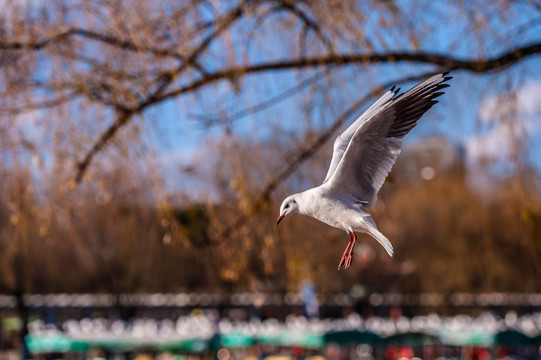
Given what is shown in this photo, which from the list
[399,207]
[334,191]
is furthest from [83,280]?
[334,191]

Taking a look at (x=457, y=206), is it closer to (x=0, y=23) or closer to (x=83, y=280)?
(x=83, y=280)

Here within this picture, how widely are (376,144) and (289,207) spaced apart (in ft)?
0.70

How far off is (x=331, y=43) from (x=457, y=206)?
17.4m

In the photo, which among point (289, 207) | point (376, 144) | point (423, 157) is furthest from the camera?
point (423, 157)

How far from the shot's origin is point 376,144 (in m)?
1.29

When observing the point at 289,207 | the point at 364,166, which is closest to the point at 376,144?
the point at 364,166

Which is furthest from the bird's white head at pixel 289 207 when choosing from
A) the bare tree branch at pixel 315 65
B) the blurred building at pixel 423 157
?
the bare tree branch at pixel 315 65

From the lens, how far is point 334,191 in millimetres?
1211

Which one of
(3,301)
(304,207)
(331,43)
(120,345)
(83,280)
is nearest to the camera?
(304,207)

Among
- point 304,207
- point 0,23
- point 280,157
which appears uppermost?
point 0,23

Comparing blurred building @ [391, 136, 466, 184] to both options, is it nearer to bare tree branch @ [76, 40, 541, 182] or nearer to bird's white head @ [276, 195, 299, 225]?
bare tree branch @ [76, 40, 541, 182]

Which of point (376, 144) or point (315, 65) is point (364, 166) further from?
point (315, 65)

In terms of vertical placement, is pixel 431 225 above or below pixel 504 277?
above

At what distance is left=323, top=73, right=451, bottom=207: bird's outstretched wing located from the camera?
4.01 feet
